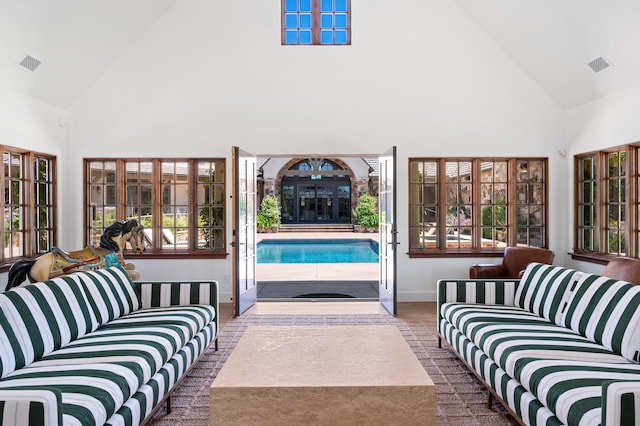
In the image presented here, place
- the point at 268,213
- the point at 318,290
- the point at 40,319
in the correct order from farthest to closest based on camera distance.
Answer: the point at 268,213 < the point at 318,290 < the point at 40,319

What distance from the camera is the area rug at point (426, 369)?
300 cm

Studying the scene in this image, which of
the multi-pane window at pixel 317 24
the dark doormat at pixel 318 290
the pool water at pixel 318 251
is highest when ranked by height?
the multi-pane window at pixel 317 24

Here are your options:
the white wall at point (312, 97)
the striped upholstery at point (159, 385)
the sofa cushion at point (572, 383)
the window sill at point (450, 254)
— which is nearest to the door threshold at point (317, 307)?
the white wall at point (312, 97)

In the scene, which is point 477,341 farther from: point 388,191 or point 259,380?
point 388,191

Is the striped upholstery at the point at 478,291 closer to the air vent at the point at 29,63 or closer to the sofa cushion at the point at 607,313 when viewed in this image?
the sofa cushion at the point at 607,313

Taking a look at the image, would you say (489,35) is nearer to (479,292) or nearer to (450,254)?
(450,254)

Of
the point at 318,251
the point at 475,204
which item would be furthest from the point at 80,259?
the point at 318,251

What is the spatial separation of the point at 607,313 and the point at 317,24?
203 inches

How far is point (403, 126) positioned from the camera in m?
6.36

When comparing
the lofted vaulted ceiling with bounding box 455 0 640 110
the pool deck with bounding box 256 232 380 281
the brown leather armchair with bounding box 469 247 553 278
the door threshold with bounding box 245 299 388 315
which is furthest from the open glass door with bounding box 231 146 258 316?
the lofted vaulted ceiling with bounding box 455 0 640 110

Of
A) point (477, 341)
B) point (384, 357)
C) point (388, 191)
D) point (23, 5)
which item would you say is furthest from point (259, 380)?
point (23, 5)

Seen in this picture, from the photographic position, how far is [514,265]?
5805 mm

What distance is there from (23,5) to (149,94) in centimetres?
201

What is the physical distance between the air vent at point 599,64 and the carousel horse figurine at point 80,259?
5.66 meters
